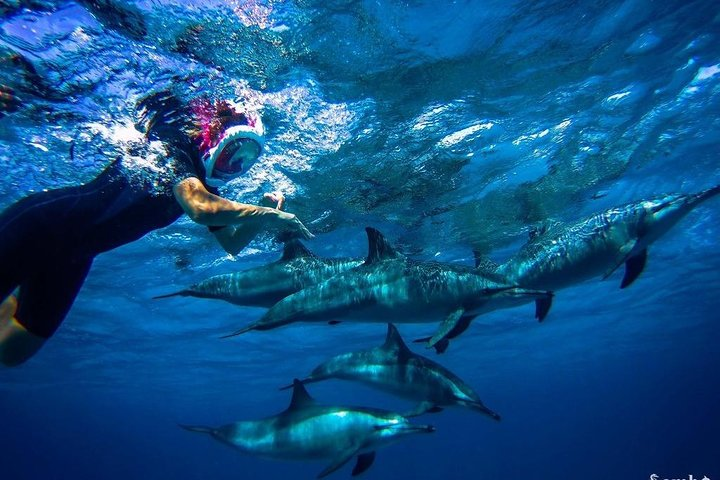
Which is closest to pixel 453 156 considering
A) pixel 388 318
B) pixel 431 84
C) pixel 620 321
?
pixel 431 84

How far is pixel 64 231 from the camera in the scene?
13.7 feet

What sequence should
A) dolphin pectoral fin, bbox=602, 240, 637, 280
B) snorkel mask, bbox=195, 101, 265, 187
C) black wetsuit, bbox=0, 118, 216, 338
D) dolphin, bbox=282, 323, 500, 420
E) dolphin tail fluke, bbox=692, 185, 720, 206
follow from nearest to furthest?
black wetsuit, bbox=0, 118, 216, 338
snorkel mask, bbox=195, 101, 265, 187
dolphin tail fluke, bbox=692, 185, 720, 206
dolphin pectoral fin, bbox=602, 240, 637, 280
dolphin, bbox=282, 323, 500, 420

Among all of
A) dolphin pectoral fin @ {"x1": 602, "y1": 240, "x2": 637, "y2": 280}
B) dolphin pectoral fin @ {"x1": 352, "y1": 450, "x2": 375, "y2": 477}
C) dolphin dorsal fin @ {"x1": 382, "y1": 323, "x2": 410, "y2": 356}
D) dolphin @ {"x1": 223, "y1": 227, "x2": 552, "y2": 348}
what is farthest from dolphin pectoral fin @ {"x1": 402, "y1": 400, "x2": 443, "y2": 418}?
dolphin pectoral fin @ {"x1": 602, "y1": 240, "x2": 637, "y2": 280}

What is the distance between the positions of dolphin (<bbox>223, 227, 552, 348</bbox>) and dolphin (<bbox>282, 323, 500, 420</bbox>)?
1.55 m

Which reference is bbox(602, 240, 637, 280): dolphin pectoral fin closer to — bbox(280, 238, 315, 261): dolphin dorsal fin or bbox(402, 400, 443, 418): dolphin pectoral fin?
bbox(402, 400, 443, 418): dolphin pectoral fin

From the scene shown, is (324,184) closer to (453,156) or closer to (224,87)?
(453,156)

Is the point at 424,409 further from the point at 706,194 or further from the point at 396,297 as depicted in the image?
the point at 706,194

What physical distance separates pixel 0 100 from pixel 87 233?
4.44 m

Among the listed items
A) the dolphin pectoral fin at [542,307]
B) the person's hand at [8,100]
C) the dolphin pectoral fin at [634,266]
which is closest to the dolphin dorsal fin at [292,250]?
the dolphin pectoral fin at [542,307]

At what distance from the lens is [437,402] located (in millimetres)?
6992

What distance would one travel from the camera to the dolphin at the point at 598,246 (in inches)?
259

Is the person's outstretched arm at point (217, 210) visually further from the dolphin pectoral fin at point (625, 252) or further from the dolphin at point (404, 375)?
the dolphin pectoral fin at point (625, 252)

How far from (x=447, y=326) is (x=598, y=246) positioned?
370 centimetres

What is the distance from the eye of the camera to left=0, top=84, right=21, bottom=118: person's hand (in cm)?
651
